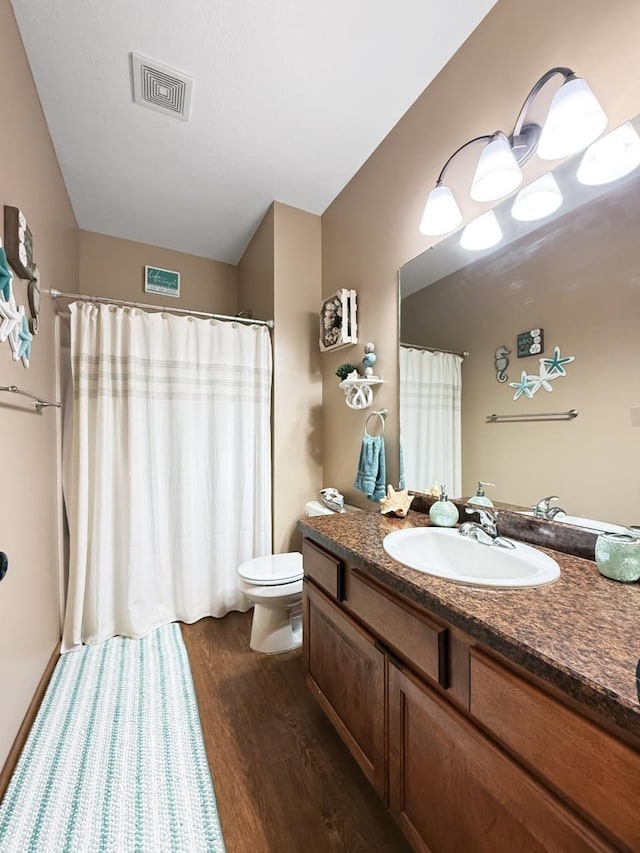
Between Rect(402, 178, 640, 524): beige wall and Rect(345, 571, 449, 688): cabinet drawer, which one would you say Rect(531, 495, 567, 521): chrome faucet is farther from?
Rect(345, 571, 449, 688): cabinet drawer

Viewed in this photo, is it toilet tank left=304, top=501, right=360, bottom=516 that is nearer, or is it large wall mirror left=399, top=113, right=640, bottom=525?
large wall mirror left=399, top=113, right=640, bottom=525

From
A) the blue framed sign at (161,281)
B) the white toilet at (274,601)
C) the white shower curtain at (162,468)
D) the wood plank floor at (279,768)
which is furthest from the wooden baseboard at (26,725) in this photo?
the blue framed sign at (161,281)

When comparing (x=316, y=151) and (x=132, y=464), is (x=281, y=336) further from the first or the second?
(x=132, y=464)

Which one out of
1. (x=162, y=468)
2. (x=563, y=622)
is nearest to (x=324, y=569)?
(x=563, y=622)

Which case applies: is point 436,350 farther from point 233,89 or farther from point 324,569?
point 233,89

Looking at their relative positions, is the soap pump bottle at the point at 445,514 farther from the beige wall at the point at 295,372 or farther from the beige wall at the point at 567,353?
the beige wall at the point at 295,372

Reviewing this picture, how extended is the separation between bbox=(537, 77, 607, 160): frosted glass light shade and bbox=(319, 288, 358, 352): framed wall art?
1127 mm

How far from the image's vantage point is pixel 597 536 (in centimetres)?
99

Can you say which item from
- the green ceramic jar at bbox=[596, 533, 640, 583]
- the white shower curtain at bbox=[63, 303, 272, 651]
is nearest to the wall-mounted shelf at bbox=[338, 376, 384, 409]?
the white shower curtain at bbox=[63, 303, 272, 651]

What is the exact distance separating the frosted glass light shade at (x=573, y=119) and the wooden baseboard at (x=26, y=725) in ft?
8.53

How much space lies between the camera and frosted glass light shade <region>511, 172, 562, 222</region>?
42.8 inches

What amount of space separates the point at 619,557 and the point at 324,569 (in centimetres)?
84

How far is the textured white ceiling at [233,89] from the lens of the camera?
1.31 meters

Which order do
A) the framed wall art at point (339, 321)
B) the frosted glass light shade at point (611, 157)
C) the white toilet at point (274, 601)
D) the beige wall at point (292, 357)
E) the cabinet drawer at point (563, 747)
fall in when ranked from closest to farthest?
1. the cabinet drawer at point (563, 747)
2. the frosted glass light shade at point (611, 157)
3. the white toilet at point (274, 601)
4. the framed wall art at point (339, 321)
5. the beige wall at point (292, 357)
